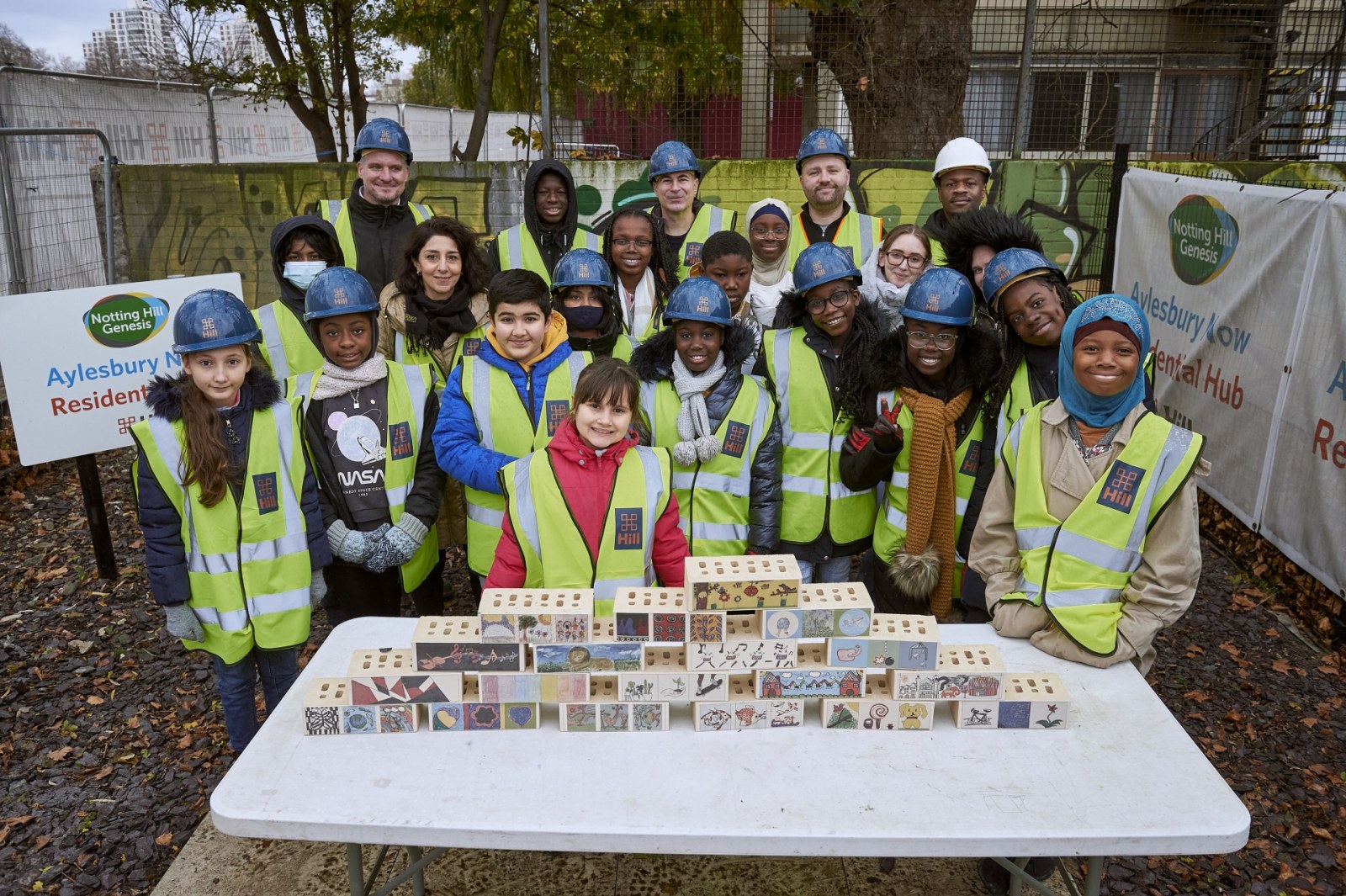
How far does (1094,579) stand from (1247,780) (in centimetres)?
198

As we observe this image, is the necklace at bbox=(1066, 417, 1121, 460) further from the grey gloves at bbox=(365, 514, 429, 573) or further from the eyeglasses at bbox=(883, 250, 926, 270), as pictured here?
the grey gloves at bbox=(365, 514, 429, 573)

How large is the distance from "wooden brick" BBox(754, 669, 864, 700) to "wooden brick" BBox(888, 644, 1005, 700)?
119mm

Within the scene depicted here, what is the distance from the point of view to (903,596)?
399 cm

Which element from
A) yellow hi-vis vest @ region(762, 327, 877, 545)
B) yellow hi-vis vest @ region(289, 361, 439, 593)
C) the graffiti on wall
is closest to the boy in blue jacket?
yellow hi-vis vest @ region(289, 361, 439, 593)

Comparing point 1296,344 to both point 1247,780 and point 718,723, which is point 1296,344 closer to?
point 1247,780

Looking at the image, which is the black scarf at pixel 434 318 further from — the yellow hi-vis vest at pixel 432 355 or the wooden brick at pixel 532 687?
the wooden brick at pixel 532 687

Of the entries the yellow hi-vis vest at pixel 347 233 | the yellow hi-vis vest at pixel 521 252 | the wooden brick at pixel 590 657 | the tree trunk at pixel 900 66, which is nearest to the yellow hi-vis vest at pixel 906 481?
the wooden brick at pixel 590 657

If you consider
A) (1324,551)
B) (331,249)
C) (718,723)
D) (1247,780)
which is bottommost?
(1247,780)

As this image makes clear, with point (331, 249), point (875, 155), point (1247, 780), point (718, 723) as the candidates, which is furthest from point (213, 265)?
point (1247, 780)

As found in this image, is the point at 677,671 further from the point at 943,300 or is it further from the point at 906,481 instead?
the point at 943,300

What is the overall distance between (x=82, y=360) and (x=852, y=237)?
464 centimetres

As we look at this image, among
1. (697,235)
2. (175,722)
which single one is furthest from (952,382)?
(175,722)

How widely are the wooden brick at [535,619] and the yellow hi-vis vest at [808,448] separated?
1.64 meters

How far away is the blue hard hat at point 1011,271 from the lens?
3.84 metres
